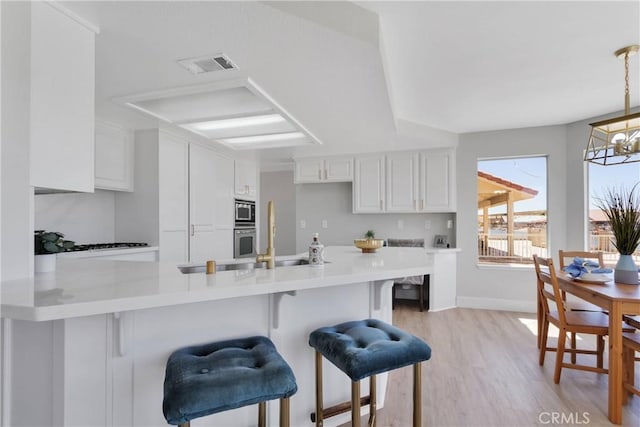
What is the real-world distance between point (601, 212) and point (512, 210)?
90 centimetres

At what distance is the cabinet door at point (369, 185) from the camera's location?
4.53 m

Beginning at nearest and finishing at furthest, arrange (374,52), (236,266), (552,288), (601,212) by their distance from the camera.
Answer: (374,52)
(236,266)
(552,288)
(601,212)

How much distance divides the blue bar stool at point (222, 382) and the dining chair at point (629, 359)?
2.18m

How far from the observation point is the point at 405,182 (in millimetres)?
4422

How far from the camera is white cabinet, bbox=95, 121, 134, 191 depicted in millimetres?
3090

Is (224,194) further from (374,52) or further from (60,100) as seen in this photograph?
(374,52)

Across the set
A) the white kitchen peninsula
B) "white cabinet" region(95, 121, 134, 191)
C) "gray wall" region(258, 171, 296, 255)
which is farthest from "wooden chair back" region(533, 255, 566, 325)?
"gray wall" region(258, 171, 296, 255)

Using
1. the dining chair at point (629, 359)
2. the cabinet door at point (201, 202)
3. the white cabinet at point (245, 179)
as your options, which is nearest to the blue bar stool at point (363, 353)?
the dining chair at point (629, 359)

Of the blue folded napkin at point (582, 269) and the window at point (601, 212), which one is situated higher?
the window at point (601, 212)

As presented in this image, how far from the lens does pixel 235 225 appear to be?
4641 mm

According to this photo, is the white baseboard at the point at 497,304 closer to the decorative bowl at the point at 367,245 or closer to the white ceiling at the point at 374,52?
the white ceiling at the point at 374,52

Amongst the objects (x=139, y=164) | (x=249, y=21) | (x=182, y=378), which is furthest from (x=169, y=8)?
(x=139, y=164)

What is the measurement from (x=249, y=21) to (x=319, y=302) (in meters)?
1.45

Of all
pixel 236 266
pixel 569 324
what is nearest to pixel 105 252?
pixel 236 266
